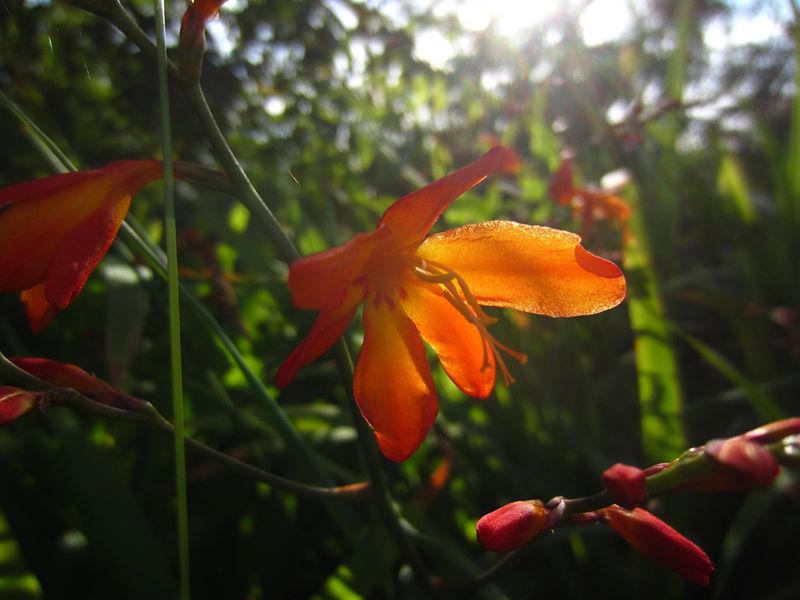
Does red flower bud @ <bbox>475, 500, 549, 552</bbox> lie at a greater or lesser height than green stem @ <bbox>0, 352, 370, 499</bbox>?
lesser

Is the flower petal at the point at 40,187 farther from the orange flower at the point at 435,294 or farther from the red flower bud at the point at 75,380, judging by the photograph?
the orange flower at the point at 435,294

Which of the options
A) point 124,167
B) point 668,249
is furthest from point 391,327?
point 668,249

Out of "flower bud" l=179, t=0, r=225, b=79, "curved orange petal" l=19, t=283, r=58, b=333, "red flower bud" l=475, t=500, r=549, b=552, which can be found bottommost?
"red flower bud" l=475, t=500, r=549, b=552

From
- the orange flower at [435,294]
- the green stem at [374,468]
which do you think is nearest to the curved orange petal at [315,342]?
the orange flower at [435,294]

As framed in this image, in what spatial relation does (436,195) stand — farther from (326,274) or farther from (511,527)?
(511,527)

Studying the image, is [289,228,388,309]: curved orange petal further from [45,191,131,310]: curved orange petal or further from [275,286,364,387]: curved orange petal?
[45,191,131,310]: curved orange petal

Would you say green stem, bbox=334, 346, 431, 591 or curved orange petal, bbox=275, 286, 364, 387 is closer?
curved orange petal, bbox=275, 286, 364, 387

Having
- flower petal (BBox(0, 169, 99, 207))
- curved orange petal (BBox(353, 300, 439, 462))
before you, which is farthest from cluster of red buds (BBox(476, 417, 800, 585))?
flower petal (BBox(0, 169, 99, 207))

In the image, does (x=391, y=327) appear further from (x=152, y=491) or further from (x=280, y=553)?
(x=152, y=491)
